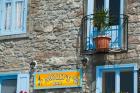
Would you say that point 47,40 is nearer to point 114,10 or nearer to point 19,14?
point 19,14

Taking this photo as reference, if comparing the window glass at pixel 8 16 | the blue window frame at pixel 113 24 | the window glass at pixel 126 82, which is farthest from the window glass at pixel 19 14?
the window glass at pixel 126 82

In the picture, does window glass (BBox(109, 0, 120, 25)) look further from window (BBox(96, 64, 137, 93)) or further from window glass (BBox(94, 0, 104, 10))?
window (BBox(96, 64, 137, 93))

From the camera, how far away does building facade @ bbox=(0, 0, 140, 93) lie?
13148mm

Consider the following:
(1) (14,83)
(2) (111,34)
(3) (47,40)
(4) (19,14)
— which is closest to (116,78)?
(2) (111,34)

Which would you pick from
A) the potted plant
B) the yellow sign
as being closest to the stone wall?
the yellow sign

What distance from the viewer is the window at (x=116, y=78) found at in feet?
42.4

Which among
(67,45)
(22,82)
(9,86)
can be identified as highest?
(67,45)

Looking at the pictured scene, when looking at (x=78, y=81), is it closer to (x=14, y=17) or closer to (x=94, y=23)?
(x=94, y=23)

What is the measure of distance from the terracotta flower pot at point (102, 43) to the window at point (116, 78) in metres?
0.51

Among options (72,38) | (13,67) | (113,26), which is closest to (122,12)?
(113,26)

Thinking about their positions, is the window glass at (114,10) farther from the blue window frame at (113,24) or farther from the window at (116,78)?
the window at (116,78)

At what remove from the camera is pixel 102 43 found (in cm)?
1298

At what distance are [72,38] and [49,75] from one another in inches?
47.7

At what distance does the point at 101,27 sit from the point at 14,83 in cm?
318
